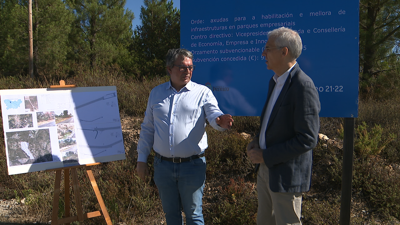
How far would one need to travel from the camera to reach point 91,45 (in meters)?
19.2

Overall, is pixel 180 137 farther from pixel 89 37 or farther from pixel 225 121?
pixel 89 37

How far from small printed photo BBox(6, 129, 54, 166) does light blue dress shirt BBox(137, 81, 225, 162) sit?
3.34 feet

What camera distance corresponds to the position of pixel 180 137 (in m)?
2.25

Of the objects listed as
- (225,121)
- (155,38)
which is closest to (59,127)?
(225,121)

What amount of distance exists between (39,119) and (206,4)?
2094 millimetres

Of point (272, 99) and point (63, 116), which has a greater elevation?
point (272, 99)

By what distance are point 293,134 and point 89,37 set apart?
19602 mm

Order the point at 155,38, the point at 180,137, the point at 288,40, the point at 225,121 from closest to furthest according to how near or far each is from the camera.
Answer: the point at 288,40 < the point at 225,121 < the point at 180,137 < the point at 155,38

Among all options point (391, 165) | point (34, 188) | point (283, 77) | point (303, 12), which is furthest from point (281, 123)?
point (34, 188)

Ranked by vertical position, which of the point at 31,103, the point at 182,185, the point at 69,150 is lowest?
the point at 182,185

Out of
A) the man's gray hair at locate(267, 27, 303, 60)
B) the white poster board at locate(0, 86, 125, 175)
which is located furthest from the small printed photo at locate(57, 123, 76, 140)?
the man's gray hair at locate(267, 27, 303, 60)

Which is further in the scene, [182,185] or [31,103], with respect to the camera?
[31,103]

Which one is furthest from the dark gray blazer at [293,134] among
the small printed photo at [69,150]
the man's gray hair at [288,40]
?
the small printed photo at [69,150]

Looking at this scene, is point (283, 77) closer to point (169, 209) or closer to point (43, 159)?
point (169, 209)
